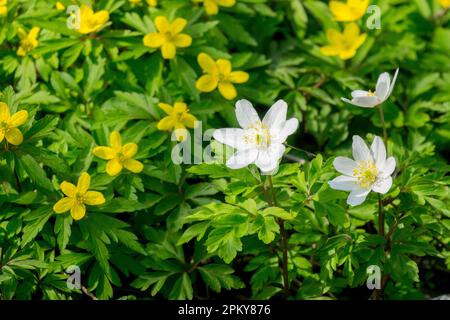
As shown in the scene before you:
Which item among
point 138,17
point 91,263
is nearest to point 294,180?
point 91,263

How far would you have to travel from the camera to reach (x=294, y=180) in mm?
2738

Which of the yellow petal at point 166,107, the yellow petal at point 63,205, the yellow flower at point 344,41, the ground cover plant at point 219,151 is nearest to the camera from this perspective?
the ground cover plant at point 219,151

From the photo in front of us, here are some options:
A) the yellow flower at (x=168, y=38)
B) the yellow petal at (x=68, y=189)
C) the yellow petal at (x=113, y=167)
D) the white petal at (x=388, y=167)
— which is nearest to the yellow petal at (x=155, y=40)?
the yellow flower at (x=168, y=38)

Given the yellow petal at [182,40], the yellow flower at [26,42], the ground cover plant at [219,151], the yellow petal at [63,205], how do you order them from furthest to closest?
the yellow flower at [26,42]
the yellow petal at [182,40]
the yellow petal at [63,205]
the ground cover plant at [219,151]

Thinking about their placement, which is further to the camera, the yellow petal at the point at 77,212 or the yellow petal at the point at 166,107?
the yellow petal at the point at 166,107

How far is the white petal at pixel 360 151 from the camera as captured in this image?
2705mm

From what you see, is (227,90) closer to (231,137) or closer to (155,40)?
(155,40)

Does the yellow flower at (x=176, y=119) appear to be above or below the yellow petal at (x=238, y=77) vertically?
below

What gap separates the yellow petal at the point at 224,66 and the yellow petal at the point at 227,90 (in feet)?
0.21

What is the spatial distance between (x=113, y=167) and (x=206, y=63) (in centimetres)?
80

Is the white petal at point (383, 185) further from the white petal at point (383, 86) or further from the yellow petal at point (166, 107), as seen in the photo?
the yellow petal at point (166, 107)

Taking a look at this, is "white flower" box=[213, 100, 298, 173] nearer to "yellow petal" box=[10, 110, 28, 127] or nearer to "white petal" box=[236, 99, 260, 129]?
"white petal" box=[236, 99, 260, 129]
